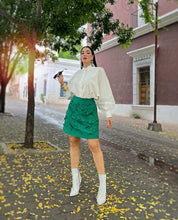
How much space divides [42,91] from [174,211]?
27967 mm

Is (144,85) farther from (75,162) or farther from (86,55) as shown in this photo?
(75,162)

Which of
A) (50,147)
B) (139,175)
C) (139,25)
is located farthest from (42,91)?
(139,175)

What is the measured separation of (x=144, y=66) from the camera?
12.9 m

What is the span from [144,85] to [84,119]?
11378mm

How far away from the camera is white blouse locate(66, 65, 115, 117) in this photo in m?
2.52

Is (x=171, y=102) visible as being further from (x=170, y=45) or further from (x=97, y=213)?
(x=97, y=213)

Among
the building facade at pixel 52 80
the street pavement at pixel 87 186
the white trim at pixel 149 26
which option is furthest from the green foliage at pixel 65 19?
the building facade at pixel 52 80

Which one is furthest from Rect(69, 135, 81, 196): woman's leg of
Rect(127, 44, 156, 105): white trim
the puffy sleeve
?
Rect(127, 44, 156, 105): white trim

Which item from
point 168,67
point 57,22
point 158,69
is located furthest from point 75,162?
point 158,69

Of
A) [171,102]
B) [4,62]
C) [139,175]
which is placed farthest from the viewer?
[4,62]

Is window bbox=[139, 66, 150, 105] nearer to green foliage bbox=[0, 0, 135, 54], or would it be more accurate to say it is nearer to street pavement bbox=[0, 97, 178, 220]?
green foliage bbox=[0, 0, 135, 54]

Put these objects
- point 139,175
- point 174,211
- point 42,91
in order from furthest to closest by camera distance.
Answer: point 42,91 → point 139,175 → point 174,211

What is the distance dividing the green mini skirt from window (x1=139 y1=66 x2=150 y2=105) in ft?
36.0

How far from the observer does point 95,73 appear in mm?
2547
